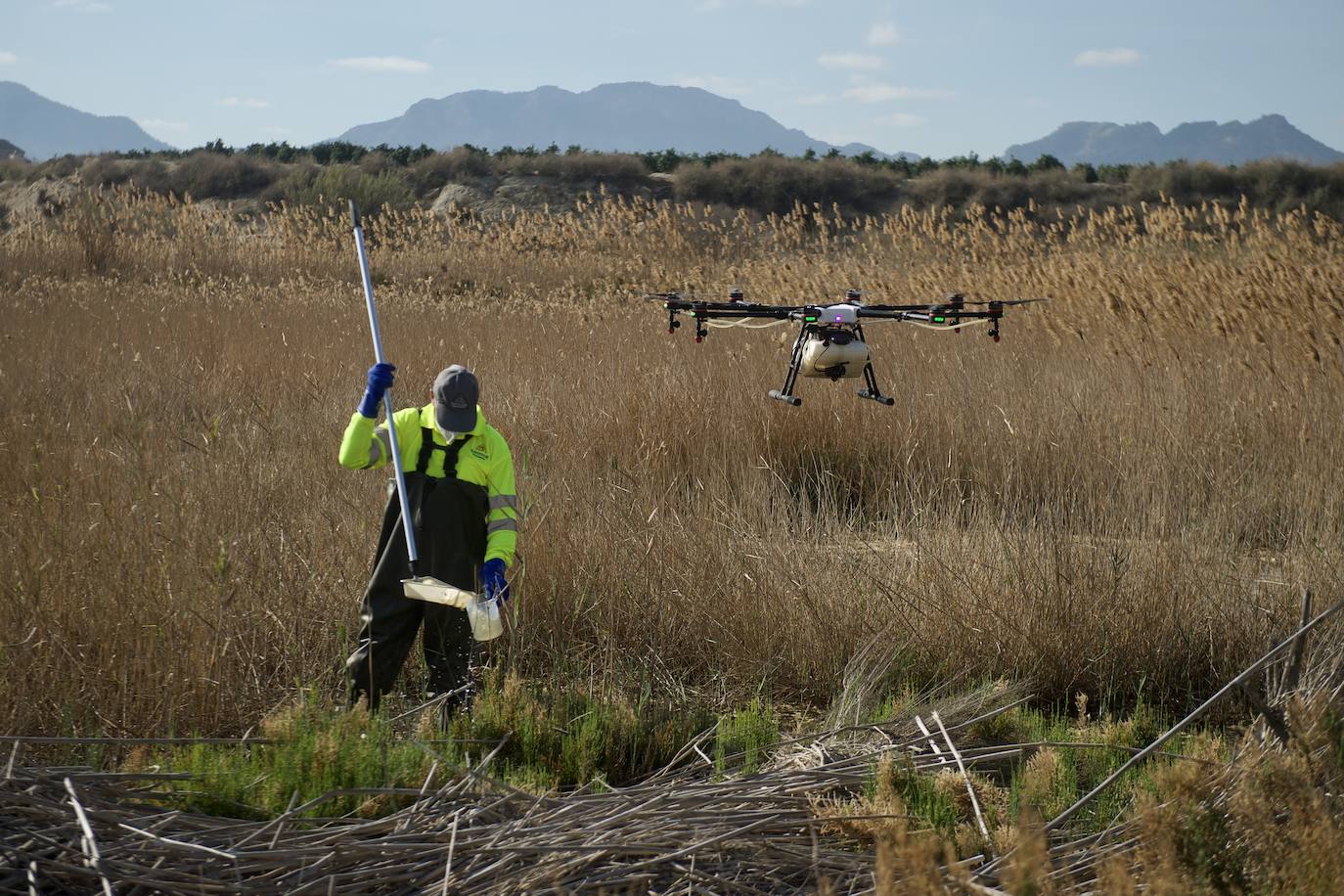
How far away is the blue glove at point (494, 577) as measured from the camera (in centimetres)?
409

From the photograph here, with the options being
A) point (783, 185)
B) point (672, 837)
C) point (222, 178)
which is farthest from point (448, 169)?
point (672, 837)

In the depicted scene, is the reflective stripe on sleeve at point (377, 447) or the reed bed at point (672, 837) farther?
the reflective stripe on sleeve at point (377, 447)

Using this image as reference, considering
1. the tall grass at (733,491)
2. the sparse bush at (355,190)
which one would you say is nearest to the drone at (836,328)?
the tall grass at (733,491)

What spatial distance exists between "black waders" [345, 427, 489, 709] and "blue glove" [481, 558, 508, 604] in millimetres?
220

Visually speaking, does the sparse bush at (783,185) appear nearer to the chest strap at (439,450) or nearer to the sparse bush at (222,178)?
the sparse bush at (222,178)

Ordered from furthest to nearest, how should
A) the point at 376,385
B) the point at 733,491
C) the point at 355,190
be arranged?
the point at 355,190, the point at 733,491, the point at 376,385

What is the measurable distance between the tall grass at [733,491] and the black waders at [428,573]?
227mm

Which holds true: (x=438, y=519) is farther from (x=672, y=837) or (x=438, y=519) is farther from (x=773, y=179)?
(x=773, y=179)

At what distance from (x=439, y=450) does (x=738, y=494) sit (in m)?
3.01

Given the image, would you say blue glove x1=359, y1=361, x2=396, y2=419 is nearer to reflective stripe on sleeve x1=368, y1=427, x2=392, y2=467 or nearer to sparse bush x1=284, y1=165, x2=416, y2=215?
reflective stripe on sleeve x1=368, y1=427, x2=392, y2=467

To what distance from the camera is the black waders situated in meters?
4.27

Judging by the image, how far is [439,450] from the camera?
4.26 metres

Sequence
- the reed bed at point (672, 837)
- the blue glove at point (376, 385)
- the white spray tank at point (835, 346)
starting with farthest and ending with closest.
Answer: the white spray tank at point (835, 346) < the blue glove at point (376, 385) < the reed bed at point (672, 837)

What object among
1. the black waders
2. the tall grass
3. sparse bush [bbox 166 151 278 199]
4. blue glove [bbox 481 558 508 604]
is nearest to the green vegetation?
sparse bush [bbox 166 151 278 199]
